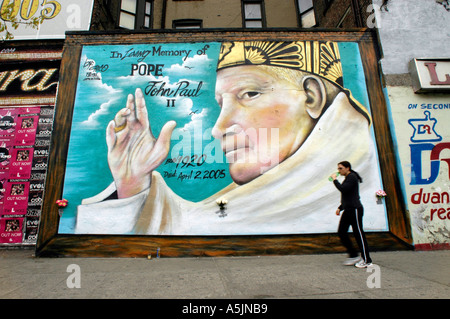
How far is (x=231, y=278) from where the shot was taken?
3.84 m

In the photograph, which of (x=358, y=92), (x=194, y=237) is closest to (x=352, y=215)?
(x=194, y=237)

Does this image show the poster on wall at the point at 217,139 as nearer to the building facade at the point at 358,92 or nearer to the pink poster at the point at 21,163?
the building facade at the point at 358,92

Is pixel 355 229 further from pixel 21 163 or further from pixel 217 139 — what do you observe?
pixel 21 163

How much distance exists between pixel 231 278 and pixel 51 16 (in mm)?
9962

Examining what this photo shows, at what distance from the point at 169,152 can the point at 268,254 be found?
11.4ft

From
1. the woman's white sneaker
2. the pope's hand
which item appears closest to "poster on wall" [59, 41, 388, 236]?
the pope's hand

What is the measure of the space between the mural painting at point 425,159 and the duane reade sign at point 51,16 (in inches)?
387

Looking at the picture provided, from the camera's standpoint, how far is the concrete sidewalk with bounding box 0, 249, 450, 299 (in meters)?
3.11

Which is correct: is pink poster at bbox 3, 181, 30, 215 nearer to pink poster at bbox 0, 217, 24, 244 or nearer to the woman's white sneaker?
pink poster at bbox 0, 217, 24, 244

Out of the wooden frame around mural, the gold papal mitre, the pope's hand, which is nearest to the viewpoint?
the wooden frame around mural

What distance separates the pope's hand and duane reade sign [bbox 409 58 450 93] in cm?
A: 655

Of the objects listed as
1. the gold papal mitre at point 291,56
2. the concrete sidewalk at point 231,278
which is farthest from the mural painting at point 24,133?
the gold papal mitre at point 291,56

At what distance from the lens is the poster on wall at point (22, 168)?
23.7 feet

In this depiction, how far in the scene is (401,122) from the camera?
6.61 metres
